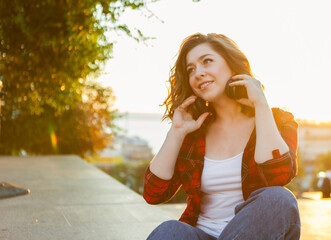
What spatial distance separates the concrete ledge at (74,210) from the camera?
3442 millimetres

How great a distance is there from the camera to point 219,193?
2273 millimetres

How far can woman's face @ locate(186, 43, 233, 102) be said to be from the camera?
2.46 metres

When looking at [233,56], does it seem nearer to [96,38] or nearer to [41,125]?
[96,38]

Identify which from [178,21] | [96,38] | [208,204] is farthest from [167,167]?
[96,38]

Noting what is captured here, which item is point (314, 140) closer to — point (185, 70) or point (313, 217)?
point (313, 217)

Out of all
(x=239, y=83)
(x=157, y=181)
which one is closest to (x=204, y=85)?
(x=239, y=83)

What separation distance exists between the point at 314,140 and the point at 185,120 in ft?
298

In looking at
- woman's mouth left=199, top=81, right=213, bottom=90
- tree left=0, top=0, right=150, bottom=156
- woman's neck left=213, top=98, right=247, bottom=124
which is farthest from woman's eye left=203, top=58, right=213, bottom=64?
tree left=0, top=0, right=150, bottom=156

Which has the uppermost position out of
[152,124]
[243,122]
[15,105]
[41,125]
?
[243,122]

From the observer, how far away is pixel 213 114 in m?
2.59

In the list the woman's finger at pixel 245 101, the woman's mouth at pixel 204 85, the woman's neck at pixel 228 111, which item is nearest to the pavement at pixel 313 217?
the woman's neck at pixel 228 111

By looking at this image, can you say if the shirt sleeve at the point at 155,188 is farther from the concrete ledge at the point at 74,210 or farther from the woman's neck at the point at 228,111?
the concrete ledge at the point at 74,210

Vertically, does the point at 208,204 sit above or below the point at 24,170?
above

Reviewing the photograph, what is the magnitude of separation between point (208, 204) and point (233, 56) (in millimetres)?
886
